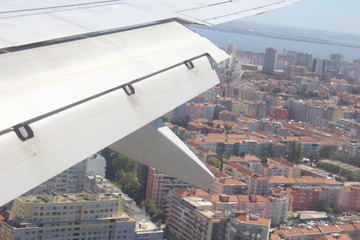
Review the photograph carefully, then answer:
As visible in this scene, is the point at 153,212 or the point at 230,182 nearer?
the point at 153,212

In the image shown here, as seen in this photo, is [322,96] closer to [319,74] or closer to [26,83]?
[319,74]

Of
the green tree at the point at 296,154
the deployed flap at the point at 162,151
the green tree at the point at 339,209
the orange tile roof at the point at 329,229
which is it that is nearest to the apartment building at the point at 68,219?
the orange tile roof at the point at 329,229

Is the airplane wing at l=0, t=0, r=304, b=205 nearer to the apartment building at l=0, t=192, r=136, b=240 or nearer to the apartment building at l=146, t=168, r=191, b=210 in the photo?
the apartment building at l=0, t=192, r=136, b=240

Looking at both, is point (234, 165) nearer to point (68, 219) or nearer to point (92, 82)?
point (68, 219)

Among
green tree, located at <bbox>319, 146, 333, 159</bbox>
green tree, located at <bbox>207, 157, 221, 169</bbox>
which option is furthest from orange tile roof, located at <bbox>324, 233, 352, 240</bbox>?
green tree, located at <bbox>319, 146, 333, 159</bbox>

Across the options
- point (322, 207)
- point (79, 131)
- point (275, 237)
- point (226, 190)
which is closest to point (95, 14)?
point (79, 131)
